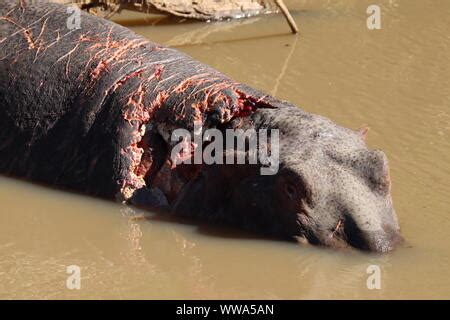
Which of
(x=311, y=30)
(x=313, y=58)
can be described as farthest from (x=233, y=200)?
(x=311, y=30)

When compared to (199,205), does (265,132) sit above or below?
above

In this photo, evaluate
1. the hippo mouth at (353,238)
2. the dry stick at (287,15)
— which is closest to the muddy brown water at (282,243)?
the hippo mouth at (353,238)

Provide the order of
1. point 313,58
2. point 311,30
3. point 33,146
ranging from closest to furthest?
point 33,146, point 313,58, point 311,30

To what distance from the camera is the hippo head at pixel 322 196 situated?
7.29 metres

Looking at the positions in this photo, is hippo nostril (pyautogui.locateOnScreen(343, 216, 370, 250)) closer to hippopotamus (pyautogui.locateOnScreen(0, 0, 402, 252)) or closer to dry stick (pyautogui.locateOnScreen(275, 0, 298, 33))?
hippopotamus (pyautogui.locateOnScreen(0, 0, 402, 252))

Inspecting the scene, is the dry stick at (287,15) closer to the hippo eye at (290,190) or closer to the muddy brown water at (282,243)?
the muddy brown water at (282,243)

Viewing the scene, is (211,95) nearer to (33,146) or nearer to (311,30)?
(33,146)

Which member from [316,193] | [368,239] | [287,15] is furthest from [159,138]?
[287,15]

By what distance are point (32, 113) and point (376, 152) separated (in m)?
2.93

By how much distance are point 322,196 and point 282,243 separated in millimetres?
438

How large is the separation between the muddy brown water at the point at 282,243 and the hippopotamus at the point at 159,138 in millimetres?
174

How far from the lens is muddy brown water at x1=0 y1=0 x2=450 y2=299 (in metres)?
6.87

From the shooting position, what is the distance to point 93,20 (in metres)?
9.20

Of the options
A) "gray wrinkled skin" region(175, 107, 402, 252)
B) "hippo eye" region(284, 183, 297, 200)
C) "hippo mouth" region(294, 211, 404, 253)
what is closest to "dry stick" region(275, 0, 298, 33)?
"gray wrinkled skin" region(175, 107, 402, 252)
